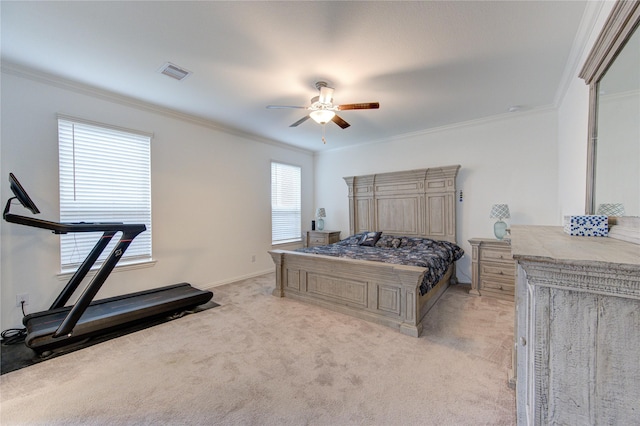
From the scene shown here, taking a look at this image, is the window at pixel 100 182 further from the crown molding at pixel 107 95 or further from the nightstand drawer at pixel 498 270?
the nightstand drawer at pixel 498 270

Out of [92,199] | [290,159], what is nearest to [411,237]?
[290,159]

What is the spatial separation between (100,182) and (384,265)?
3.51 m

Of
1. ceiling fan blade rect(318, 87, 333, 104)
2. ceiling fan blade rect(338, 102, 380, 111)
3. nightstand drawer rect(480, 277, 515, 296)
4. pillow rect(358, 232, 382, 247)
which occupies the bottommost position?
nightstand drawer rect(480, 277, 515, 296)

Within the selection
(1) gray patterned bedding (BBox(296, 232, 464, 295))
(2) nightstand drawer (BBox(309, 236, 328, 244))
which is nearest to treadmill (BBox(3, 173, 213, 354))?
(1) gray patterned bedding (BBox(296, 232, 464, 295))

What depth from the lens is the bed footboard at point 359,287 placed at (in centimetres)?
258

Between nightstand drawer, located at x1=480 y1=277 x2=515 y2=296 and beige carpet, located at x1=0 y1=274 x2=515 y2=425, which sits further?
nightstand drawer, located at x1=480 y1=277 x2=515 y2=296

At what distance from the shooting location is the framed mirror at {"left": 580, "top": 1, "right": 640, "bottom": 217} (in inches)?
50.7

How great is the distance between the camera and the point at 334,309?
313 centimetres

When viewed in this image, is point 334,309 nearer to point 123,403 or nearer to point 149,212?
point 123,403

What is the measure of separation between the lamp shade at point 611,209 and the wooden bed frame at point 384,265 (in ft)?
4.32

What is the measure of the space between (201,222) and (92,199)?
1.36m

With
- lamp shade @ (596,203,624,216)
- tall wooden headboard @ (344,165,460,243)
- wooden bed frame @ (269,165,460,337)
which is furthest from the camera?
tall wooden headboard @ (344,165,460,243)

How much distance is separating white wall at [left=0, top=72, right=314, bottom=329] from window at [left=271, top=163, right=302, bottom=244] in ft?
0.60

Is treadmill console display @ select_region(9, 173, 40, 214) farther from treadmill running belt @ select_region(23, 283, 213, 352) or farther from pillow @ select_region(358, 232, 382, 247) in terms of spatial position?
pillow @ select_region(358, 232, 382, 247)
